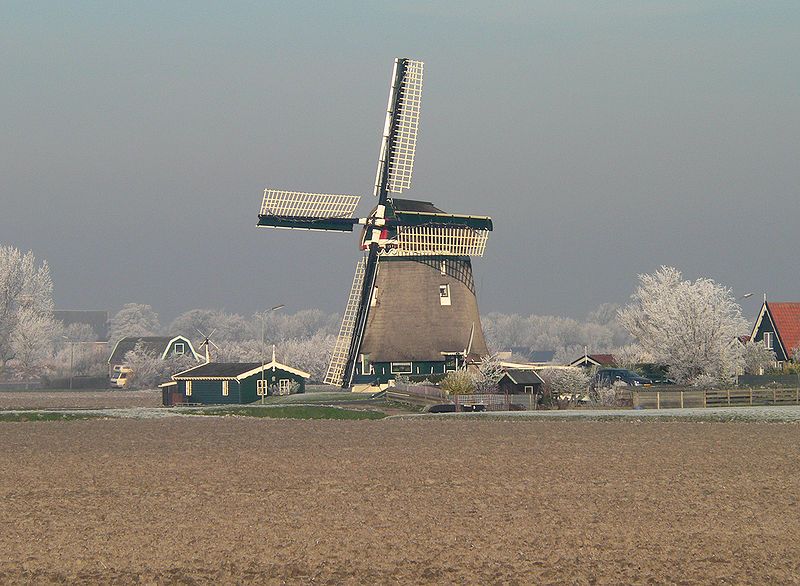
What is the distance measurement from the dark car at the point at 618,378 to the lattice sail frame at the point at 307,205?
1811 centimetres

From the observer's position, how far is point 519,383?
6850 centimetres

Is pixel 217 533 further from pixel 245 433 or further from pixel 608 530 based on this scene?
pixel 245 433

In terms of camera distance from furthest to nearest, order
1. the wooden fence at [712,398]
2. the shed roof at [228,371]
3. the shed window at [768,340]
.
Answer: the shed window at [768,340], the shed roof at [228,371], the wooden fence at [712,398]

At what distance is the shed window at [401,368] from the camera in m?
76.7

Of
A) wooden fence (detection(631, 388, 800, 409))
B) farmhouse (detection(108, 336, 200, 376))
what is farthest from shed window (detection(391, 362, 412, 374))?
farmhouse (detection(108, 336, 200, 376))

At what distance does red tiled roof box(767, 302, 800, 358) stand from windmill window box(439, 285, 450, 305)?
24126mm

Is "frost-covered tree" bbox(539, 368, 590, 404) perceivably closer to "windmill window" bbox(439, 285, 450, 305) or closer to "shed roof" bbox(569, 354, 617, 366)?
"windmill window" bbox(439, 285, 450, 305)

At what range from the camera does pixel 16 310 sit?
479ft

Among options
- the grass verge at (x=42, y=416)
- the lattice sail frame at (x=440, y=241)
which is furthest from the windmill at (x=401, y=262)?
the grass verge at (x=42, y=416)

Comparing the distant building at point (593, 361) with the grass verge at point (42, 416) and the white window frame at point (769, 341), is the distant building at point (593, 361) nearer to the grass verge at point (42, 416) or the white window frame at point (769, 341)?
the white window frame at point (769, 341)

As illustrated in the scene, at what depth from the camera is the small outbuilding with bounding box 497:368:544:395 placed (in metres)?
68.7

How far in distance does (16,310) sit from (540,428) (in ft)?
364

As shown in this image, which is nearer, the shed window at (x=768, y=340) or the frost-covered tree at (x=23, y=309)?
the shed window at (x=768, y=340)

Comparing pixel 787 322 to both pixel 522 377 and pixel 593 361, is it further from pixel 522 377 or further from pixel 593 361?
pixel 522 377
